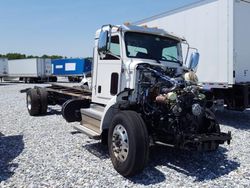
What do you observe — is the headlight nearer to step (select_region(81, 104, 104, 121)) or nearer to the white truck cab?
the white truck cab

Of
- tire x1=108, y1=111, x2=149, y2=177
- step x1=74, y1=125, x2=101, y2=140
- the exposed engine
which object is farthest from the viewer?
step x1=74, y1=125, x2=101, y2=140

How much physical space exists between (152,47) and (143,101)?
58.1 inches

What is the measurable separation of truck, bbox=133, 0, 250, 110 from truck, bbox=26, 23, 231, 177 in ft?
8.39

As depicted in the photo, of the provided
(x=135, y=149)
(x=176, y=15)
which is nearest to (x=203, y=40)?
(x=176, y=15)

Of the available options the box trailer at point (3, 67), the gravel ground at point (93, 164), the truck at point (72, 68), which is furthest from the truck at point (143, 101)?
the box trailer at point (3, 67)

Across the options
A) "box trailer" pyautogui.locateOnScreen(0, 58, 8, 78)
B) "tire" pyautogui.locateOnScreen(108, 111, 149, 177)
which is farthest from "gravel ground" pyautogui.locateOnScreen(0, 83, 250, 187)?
"box trailer" pyautogui.locateOnScreen(0, 58, 8, 78)

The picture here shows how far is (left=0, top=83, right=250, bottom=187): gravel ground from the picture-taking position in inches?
200

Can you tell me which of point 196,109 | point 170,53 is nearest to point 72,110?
point 170,53

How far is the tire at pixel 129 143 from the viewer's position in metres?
4.95

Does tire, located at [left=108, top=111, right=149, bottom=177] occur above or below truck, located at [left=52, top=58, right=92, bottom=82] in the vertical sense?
below

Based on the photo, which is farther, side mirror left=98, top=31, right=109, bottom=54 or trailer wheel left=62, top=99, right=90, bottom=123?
trailer wheel left=62, top=99, right=90, bottom=123

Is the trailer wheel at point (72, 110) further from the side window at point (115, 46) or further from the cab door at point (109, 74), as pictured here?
the side window at point (115, 46)

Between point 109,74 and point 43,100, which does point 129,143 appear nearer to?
point 109,74

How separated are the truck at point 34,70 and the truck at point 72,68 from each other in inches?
35.6
